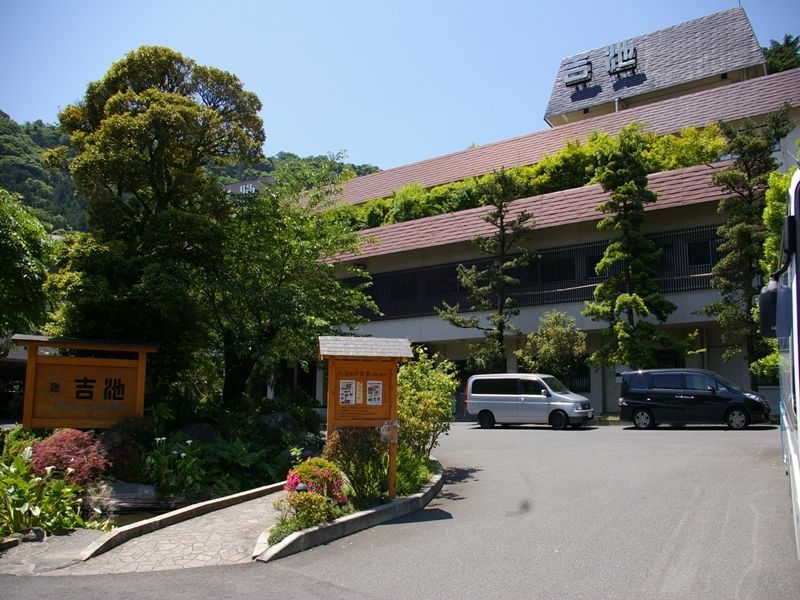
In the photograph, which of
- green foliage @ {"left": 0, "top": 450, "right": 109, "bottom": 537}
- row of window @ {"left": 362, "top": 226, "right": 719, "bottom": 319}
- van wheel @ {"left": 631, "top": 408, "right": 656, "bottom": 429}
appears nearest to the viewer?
green foliage @ {"left": 0, "top": 450, "right": 109, "bottom": 537}

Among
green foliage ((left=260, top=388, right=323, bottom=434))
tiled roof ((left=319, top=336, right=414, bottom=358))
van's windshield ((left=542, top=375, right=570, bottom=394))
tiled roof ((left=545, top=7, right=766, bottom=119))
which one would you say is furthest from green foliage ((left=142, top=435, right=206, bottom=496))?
tiled roof ((left=545, top=7, right=766, bottom=119))

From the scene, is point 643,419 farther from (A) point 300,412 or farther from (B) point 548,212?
(B) point 548,212

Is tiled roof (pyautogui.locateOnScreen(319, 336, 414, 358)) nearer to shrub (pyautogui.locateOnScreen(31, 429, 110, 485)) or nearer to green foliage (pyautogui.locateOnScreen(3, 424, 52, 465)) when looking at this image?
shrub (pyautogui.locateOnScreen(31, 429, 110, 485))

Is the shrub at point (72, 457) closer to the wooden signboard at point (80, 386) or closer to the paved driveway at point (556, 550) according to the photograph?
the wooden signboard at point (80, 386)

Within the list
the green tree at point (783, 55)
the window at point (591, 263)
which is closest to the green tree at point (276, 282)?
the window at point (591, 263)

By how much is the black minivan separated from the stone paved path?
1488 cm

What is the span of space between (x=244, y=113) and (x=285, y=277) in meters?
4.39

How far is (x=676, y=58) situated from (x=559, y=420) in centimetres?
3175

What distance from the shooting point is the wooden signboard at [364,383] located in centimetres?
998

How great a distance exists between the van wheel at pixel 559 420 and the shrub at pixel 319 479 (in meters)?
14.4

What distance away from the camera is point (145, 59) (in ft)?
54.5

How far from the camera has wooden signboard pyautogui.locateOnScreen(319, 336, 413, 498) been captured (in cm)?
998

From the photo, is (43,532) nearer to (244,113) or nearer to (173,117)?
(173,117)

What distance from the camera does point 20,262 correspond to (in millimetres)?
14578
